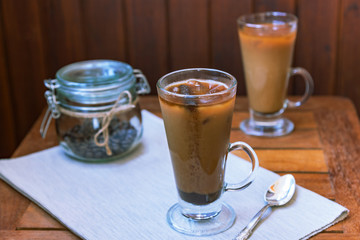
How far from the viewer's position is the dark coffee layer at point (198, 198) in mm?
917

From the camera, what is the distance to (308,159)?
46.1 inches

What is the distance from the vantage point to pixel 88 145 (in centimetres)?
118

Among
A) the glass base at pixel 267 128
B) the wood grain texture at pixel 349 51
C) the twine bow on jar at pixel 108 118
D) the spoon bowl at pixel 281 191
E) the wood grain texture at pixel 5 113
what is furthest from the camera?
the wood grain texture at pixel 5 113

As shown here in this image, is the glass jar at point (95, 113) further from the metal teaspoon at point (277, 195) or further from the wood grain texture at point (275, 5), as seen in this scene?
the wood grain texture at point (275, 5)

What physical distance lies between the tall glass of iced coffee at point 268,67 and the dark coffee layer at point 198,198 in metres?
0.42

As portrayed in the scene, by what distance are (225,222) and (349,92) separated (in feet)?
3.02

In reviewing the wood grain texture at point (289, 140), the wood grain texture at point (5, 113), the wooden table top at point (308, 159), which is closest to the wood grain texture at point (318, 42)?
the wooden table top at point (308, 159)

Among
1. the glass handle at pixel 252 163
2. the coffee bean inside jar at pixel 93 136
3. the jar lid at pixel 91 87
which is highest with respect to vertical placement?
the jar lid at pixel 91 87

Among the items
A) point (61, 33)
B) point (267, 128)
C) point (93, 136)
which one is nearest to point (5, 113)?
point (61, 33)

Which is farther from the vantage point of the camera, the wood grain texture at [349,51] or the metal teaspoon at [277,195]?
the wood grain texture at [349,51]

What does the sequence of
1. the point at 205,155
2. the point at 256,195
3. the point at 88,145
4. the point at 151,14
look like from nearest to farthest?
the point at 205,155
the point at 256,195
the point at 88,145
the point at 151,14

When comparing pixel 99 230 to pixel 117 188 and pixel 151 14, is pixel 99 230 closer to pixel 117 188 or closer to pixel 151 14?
pixel 117 188

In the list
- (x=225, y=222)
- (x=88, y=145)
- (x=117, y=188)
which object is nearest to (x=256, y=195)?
(x=225, y=222)

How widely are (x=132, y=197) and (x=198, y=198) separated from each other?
16 cm
